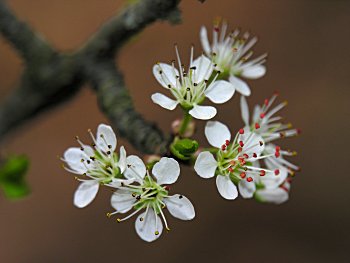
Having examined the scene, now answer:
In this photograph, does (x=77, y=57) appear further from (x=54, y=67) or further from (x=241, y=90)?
(x=241, y=90)

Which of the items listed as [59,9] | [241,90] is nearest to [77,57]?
[241,90]

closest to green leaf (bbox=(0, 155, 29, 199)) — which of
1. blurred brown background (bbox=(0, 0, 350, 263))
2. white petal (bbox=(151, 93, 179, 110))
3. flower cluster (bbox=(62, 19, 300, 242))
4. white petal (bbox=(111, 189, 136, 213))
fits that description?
flower cluster (bbox=(62, 19, 300, 242))

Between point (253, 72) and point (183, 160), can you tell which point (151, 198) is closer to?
point (183, 160)

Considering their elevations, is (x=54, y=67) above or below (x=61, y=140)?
below

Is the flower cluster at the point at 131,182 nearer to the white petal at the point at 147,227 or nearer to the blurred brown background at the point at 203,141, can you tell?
the white petal at the point at 147,227

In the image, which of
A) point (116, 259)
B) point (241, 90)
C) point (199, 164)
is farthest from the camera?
point (116, 259)

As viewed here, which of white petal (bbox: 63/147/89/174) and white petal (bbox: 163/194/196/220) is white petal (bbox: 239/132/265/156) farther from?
white petal (bbox: 63/147/89/174)
